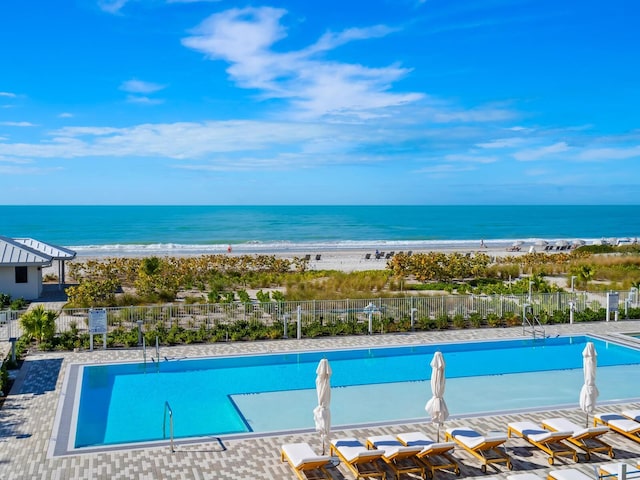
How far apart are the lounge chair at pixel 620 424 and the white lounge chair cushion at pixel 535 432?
4.01 feet

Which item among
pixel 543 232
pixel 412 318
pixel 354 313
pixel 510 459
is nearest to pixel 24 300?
pixel 354 313

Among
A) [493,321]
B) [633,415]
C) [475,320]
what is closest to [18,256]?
[475,320]

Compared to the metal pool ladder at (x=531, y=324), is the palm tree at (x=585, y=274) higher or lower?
higher

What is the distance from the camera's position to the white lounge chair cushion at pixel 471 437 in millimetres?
9370

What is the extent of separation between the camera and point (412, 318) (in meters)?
19.2

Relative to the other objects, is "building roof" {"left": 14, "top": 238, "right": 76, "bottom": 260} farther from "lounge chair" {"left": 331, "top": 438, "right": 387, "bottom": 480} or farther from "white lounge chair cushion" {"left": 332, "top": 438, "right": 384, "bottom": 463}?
"lounge chair" {"left": 331, "top": 438, "right": 387, "bottom": 480}

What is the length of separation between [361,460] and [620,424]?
4.66 meters

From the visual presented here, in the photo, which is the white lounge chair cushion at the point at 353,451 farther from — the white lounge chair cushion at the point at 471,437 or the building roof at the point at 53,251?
the building roof at the point at 53,251

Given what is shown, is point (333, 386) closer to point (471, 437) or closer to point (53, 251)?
point (471, 437)

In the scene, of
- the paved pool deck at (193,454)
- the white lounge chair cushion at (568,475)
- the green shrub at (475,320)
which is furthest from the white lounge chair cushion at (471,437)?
the green shrub at (475,320)

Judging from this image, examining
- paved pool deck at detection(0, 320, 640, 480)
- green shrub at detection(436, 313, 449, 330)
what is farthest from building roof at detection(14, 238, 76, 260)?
green shrub at detection(436, 313, 449, 330)

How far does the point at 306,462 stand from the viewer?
28.6ft

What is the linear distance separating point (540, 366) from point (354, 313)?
18.0 ft

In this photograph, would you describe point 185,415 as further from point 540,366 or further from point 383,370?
point 540,366
